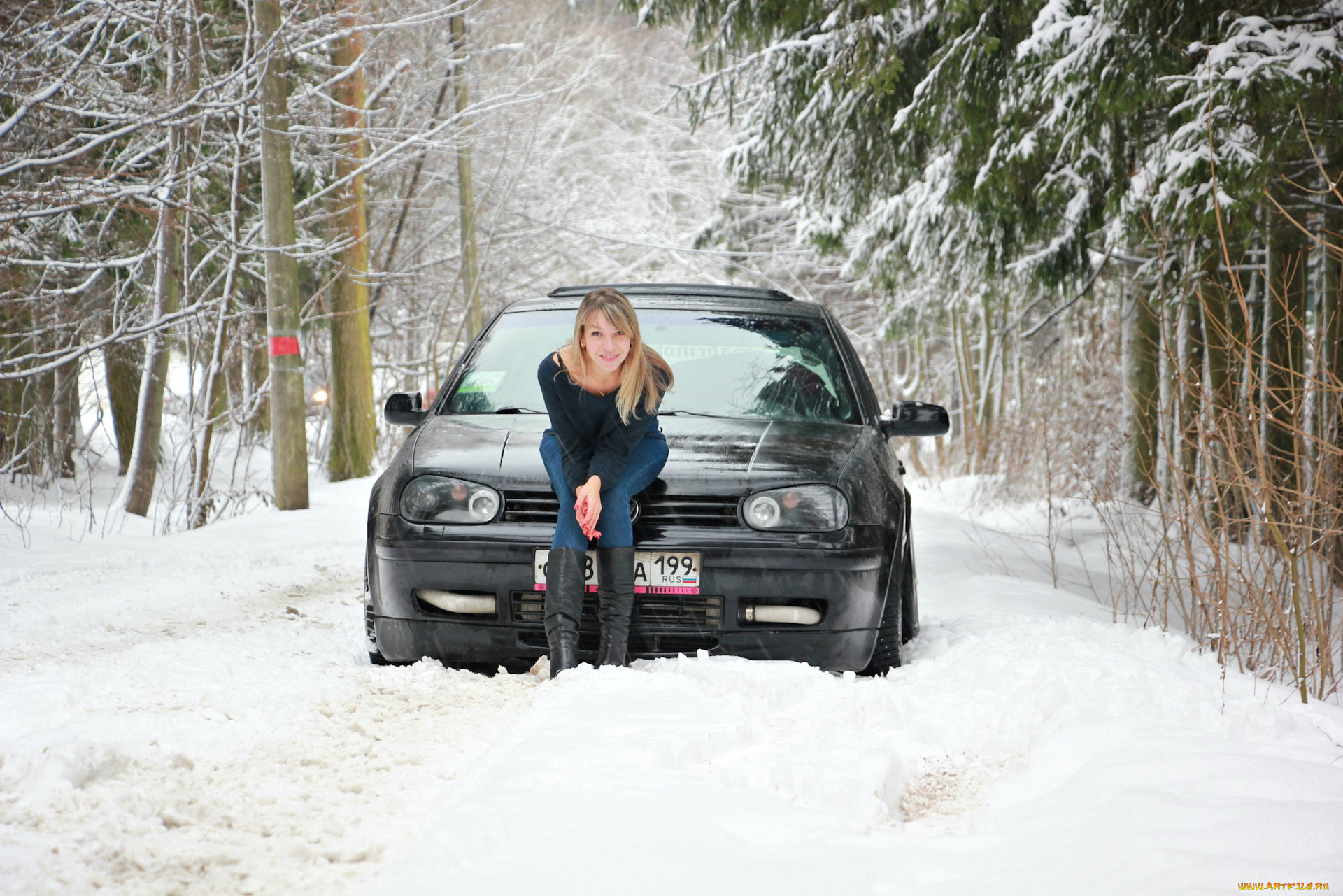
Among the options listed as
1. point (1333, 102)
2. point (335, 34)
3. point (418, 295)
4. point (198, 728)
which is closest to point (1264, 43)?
point (1333, 102)

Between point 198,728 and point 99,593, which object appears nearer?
point 198,728

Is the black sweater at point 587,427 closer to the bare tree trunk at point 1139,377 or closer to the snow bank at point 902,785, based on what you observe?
the snow bank at point 902,785

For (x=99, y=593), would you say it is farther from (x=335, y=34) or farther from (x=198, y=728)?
(x=335, y=34)

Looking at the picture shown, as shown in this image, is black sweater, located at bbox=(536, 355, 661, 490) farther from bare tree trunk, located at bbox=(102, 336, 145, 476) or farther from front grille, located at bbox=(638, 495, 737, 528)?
bare tree trunk, located at bbox=(102, 336, 145, 476)

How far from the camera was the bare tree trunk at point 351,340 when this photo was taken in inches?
568

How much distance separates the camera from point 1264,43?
19.4ft

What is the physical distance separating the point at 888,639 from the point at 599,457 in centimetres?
122

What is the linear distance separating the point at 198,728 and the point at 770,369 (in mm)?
2635

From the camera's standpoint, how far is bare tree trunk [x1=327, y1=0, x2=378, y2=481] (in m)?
14.4

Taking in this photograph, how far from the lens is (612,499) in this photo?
368 centimetres

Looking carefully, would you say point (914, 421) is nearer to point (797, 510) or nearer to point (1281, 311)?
point (797, 510)

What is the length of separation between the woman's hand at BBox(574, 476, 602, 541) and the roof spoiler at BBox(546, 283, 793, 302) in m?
1.64

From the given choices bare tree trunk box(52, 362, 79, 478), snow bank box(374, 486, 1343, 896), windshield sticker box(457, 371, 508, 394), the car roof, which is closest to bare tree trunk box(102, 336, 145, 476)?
bare tree trunk box(52, 362, 79, 478)

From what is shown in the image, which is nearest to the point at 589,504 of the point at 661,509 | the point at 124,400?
the point at 661,509
